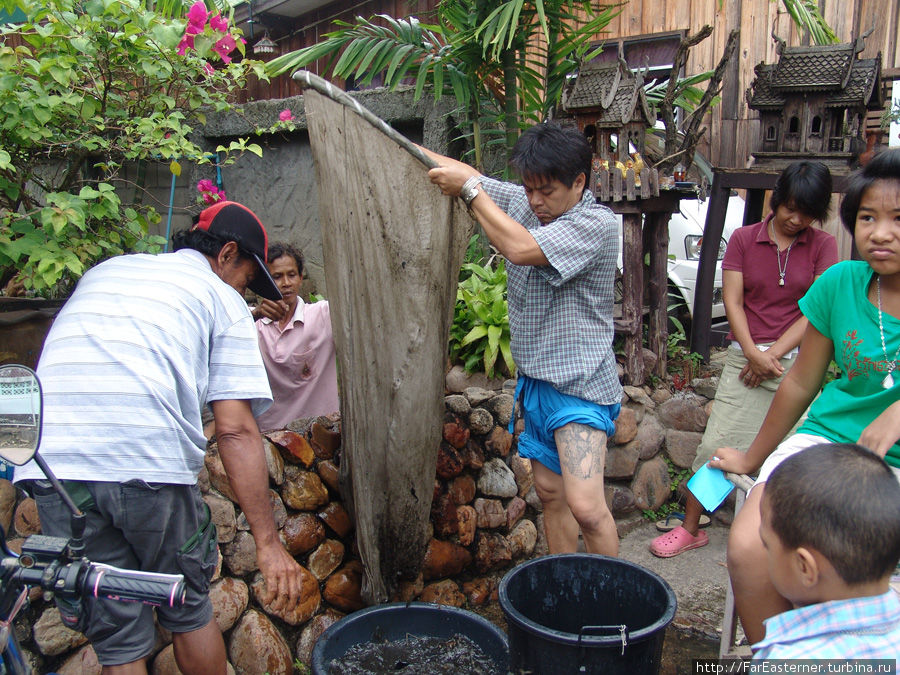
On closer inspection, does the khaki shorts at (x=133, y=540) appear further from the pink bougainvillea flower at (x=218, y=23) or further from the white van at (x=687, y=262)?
the white van at (x=687, y=262)

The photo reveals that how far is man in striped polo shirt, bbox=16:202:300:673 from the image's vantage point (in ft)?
7.09

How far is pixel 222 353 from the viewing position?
7.80ft

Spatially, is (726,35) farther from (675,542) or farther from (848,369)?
(848,369)

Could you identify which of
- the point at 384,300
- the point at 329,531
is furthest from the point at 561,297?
the point at 329,531

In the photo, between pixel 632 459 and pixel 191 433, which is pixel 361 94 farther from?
pixel 191 433

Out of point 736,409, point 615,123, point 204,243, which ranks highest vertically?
point 615,123

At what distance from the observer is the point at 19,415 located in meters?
1.44

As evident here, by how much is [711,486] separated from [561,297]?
0.93m

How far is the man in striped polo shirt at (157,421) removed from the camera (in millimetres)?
2162

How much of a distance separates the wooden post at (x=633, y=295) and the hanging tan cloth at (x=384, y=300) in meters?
2.55

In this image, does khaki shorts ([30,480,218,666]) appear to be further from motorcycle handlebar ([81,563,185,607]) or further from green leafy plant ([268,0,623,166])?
green leafy plant ([268,0,623,166])

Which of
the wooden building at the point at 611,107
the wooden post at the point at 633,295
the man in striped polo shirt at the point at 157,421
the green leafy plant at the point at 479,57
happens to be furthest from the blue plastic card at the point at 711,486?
the green leafy plant at the point at 479,57

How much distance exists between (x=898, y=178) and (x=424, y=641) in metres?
2.34

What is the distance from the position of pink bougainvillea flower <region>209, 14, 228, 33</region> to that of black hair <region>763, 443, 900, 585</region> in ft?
9.15
